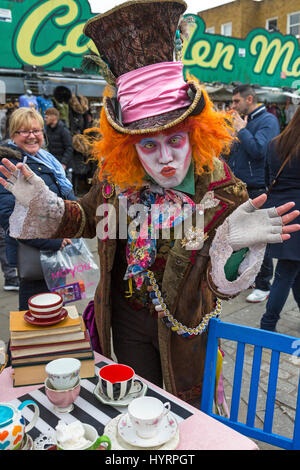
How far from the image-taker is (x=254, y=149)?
12.3 ft

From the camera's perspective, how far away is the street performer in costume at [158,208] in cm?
138

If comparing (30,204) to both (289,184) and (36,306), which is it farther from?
(289,184)

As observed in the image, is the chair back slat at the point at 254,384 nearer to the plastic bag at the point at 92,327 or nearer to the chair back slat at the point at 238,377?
the chair back slat at the point at 238,377

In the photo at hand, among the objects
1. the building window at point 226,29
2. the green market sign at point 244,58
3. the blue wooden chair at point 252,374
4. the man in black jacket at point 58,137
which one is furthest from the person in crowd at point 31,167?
the building window at point 226,29

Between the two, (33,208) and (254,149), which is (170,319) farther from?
(254,149)

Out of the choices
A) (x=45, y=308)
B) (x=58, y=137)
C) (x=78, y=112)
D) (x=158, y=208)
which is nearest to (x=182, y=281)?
(x=158, y=208)

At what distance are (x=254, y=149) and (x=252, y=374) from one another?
2.65 meters

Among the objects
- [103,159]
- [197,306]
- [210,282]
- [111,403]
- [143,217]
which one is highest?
[103,159]

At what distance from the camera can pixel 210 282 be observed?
1.41 m
